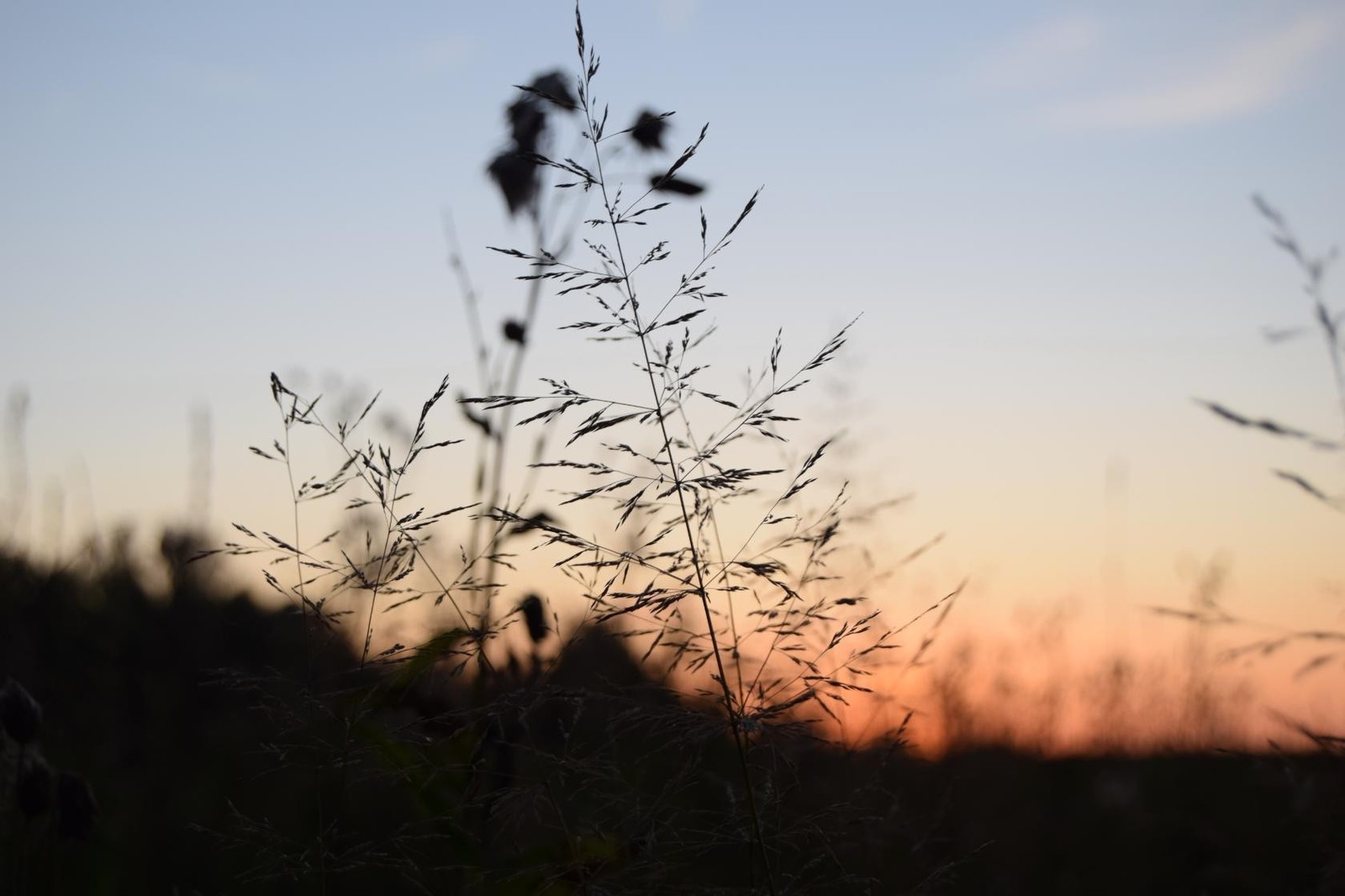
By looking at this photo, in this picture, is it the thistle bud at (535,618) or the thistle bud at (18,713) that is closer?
the thistle bud at (18,713)

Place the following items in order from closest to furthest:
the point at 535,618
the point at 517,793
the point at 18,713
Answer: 1. the point at 517,793
2. the point at 18,713
3. the point at 535,618

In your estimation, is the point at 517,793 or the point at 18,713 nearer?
the point at 517,793

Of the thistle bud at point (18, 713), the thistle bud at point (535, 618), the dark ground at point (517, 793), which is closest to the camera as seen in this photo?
the dark ground at point (517, 793)

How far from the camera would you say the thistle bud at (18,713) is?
6.47ft

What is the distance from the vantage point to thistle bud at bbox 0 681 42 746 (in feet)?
6.47

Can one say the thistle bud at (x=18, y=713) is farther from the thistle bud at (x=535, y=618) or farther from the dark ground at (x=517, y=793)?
the thistle bud at (x=535, y=618)

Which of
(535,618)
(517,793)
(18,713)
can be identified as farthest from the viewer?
(535,618)

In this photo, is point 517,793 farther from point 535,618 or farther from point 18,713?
point 18,713

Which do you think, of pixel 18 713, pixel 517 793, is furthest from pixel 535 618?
pixel 18 713

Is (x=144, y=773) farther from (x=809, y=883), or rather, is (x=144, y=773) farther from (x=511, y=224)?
(x=809, y=883)

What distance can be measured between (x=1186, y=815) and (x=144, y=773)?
3236 millimetres

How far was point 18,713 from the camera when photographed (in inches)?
78.1

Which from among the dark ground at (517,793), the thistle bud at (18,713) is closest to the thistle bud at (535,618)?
the dark ground at (517,793)

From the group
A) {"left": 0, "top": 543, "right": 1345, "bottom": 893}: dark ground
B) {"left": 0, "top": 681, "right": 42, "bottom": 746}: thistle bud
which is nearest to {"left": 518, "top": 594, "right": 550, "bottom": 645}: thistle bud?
{"left": 0, "top": 543, "right": 1345, "bottom": 893}: dark ground
